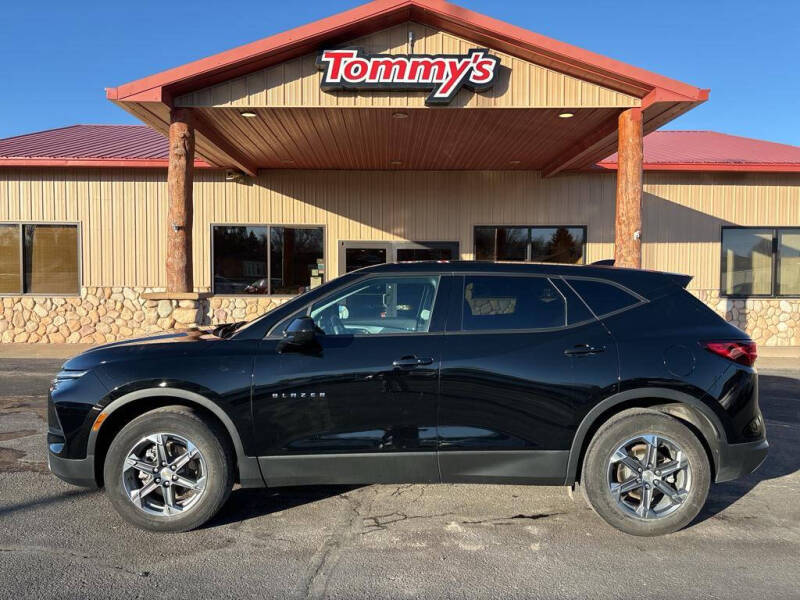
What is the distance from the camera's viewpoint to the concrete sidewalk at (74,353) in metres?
10.1

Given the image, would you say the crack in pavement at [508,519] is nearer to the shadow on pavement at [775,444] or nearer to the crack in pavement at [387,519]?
the crack in pavement at [387,519]

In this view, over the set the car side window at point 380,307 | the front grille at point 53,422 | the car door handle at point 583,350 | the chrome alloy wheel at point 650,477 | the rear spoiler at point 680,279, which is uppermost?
the rear spoiler at point 680,279

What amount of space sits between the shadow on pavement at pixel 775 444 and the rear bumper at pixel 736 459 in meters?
0.45

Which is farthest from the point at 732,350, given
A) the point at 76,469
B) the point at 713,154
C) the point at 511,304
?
the point at 713,154

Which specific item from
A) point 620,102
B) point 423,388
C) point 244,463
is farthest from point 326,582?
point 620,102

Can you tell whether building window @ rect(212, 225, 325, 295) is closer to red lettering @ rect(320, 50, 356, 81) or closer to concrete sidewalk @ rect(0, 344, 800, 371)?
concrete sidewalk @ rect(0, 344, 800, 371)

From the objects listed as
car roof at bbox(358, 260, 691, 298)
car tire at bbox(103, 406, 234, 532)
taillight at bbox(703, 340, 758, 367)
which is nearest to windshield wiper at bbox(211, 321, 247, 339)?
car tire at bbox(103, 406, 234, 532)

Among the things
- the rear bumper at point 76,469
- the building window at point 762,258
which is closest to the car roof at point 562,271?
the rear bumper at point 76,469

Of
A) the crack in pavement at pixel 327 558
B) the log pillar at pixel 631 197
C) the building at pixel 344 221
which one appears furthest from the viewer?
the building at pixel 344 221

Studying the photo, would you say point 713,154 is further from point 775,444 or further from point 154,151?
point 154,151

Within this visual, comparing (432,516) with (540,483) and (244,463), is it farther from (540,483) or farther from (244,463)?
(244,463)

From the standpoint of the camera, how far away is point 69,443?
3402mm

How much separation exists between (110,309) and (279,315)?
10.9m

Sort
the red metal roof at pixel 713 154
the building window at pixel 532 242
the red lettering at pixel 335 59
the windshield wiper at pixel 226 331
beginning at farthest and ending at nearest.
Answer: the building window at pixel 532 242, the red metal roof at pixel 713 154, the red lettering at pixel 335 59, the windshield wiper at pixel 226 331
